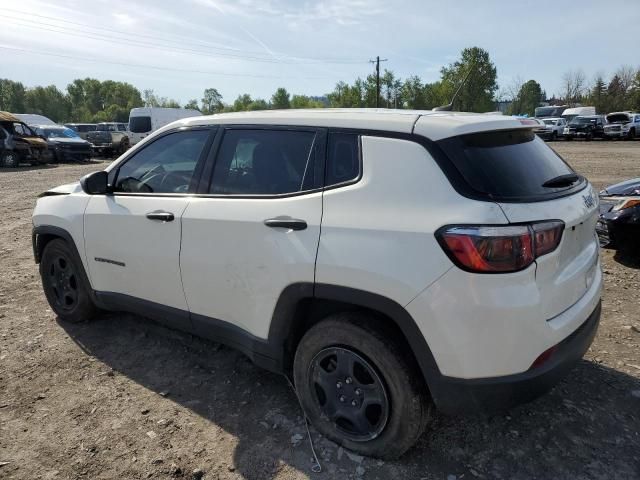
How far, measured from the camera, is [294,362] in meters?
2.70

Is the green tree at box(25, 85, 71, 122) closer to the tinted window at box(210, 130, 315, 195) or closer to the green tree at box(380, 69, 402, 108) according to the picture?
the green tree at box(380, 69, 402, 108)

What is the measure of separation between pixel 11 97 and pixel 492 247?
110116 millimetres

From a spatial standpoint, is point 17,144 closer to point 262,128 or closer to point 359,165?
point 262,128

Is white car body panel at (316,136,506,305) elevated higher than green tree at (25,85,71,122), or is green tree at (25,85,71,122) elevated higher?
green tree at (25,85,71,122)

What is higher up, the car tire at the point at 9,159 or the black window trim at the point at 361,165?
the black window trim at the point at 361,165

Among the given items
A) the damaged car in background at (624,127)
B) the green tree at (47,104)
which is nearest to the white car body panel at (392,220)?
the damaged car in background at (624,127)

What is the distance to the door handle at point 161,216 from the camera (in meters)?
3.05

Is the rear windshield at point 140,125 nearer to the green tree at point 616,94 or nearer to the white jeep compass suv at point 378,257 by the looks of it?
the white jeep compass suv at point 378,257

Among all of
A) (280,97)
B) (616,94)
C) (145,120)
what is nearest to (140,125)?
(145,120)

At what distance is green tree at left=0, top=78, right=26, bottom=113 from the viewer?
9094 cm

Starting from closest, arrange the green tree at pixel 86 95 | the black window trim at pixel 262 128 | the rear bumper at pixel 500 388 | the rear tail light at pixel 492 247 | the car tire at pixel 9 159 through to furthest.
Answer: the rear tail light at pixel 492 247 < the rear bumper at pixel 500 388 < the black window trim at pixel 262 128 < the car tire at pixel 9 159 < the green tree at pixel 86 95

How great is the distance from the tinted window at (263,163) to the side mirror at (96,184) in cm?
104

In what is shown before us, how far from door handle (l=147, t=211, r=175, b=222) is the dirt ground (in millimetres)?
1132

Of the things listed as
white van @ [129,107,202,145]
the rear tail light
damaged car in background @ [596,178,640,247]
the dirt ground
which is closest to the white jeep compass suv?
the rear tail light
